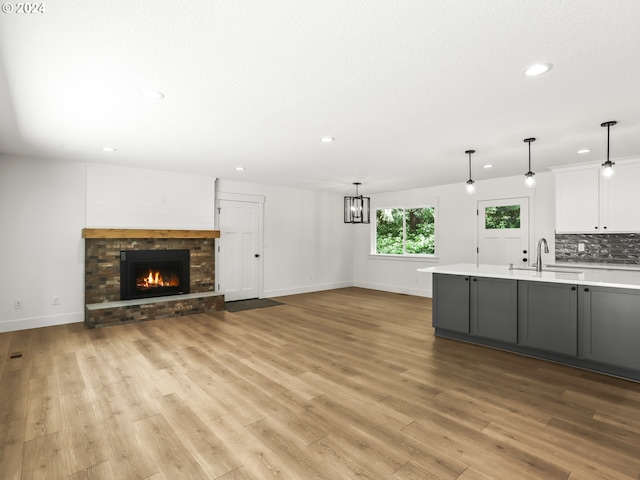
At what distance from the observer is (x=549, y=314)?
3.57m

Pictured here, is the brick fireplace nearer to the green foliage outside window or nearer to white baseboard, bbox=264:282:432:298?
white baseboard, bbox=264:282:432:298

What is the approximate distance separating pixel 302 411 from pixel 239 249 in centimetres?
482

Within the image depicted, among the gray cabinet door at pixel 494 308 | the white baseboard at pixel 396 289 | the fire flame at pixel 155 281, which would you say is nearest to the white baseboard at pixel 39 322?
the fire flame at pixel 155 281

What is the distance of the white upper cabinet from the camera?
4680 mm

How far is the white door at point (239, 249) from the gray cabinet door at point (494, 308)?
4479 mm

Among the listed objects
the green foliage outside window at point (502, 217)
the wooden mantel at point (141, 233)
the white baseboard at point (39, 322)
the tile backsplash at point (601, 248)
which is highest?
the green foliage outside window at point (502, 217)

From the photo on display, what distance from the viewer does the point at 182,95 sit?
8.87 feet

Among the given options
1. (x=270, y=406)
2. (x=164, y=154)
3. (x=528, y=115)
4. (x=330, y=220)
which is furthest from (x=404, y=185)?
(x=270, y=406)

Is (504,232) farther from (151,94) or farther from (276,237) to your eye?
(151,94)

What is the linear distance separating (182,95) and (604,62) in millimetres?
2959

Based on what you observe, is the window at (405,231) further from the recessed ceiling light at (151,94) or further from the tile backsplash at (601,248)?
the recessed ceiling light at (151,94)

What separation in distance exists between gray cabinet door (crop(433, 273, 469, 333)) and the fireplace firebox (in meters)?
4.29

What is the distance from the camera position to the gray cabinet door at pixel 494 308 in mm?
3832

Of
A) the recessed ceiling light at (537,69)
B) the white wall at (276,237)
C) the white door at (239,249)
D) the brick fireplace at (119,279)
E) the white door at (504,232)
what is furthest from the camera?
the white door at (239,249)
